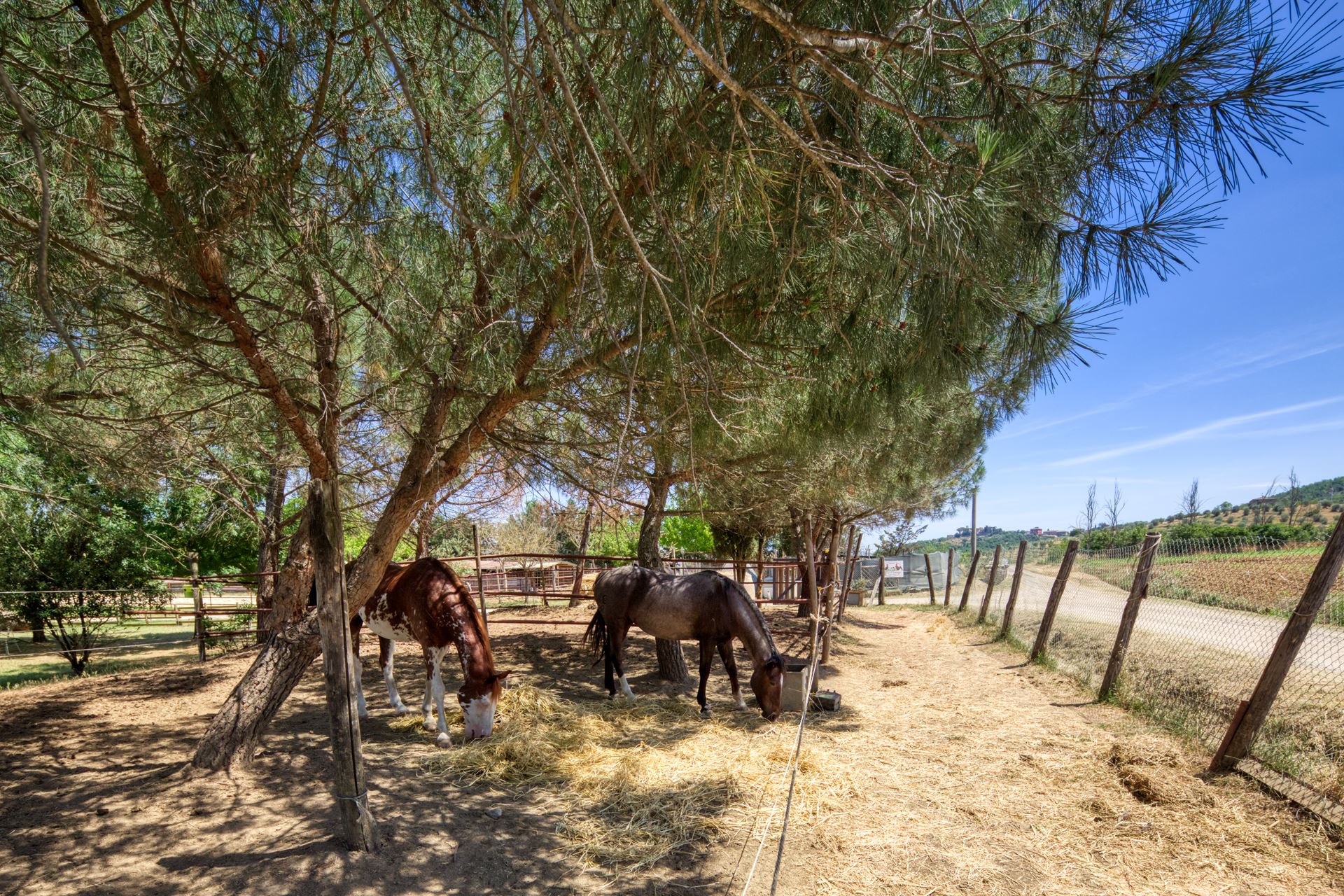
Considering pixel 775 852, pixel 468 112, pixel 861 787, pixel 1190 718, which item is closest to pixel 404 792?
pixel 775 852

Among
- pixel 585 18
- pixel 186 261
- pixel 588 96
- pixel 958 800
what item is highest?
pixel 585 18

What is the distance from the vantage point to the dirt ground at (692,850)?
9.12 ft

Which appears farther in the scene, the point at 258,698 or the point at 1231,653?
the point at 1231,653

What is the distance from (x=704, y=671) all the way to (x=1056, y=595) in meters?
4.04

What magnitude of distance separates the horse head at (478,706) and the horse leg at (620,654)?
170 centimetres

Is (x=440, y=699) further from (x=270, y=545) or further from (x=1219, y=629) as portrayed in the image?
(x=1219, y=629)

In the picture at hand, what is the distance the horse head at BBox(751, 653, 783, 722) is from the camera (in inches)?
205

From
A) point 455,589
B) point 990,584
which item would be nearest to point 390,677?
point 455,589

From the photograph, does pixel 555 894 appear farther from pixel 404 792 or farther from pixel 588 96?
pixel 588 96

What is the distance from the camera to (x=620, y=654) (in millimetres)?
6145

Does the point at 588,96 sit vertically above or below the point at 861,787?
above

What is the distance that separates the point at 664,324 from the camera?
296cm

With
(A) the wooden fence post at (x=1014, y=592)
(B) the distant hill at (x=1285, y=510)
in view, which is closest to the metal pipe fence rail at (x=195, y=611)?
(A) the wooden fence post at (x=1014, y=592)

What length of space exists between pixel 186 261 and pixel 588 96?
1897mm
